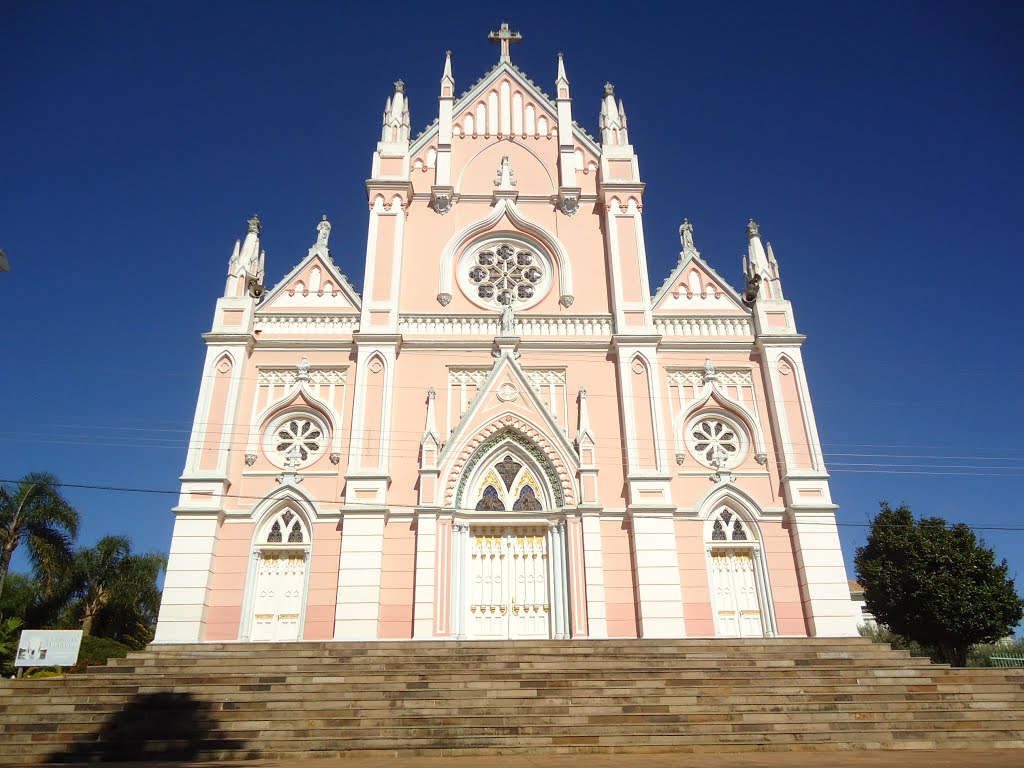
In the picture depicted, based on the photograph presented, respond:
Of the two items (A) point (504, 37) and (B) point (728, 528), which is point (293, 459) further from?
(A) point (504, 37)

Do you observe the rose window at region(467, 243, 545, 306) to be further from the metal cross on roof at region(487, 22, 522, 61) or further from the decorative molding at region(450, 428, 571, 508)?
the metal cross on roof at region(487, 22, 522, 61)

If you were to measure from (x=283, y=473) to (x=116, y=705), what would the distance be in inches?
273

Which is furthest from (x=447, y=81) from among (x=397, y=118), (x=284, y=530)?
(x=284, y=530)

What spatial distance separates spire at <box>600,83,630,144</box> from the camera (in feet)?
76.5

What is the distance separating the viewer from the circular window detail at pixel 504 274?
2133 centimetres

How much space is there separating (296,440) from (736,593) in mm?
12144

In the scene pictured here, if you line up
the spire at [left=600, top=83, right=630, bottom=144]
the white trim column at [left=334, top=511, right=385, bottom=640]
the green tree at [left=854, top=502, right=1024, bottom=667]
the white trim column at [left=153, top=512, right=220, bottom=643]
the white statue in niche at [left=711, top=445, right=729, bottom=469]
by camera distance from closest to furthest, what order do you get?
the white trim column at [left=153, top=512, right=220, bottom=643]
the white trim column at [left=334, top=511, right=385, bottom=640]
the white statue in niche at [left=711, top=445, right=729, bottom=469]
the spire at [left=600, top=83, right=630, bottom=144]
the green tree at [left=854, top=502, right=1024, bottom=667]

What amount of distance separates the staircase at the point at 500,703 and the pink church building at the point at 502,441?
7.35ft

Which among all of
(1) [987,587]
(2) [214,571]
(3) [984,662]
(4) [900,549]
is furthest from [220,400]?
(3) [984,662]

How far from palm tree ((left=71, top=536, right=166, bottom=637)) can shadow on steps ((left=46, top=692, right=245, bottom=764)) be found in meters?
26.2

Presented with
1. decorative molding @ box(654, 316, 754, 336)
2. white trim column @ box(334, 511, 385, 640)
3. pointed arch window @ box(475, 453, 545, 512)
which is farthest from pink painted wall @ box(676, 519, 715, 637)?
white trim column @ box(334, 511, 385, 640)

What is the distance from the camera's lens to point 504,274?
859 inches

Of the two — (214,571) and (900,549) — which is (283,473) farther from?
(900,549)

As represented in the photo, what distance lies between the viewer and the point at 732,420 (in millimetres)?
19484
